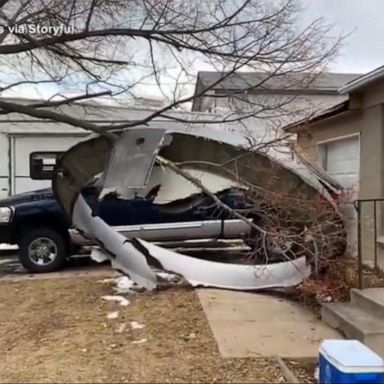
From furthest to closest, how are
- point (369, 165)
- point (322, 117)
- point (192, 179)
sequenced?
1. point (322, 117)
2. point (369, 165)
3. point (192, 179)

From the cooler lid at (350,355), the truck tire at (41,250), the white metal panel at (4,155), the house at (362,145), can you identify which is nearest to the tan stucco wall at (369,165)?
the house at (362,145)

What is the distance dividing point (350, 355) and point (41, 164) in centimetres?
1049

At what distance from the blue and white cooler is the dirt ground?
697 millimetres

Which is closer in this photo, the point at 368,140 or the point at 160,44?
the point at 368,140

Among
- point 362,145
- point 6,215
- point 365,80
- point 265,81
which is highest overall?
point 265,81

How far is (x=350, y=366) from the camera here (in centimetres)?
417

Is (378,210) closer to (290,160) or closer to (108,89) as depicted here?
(290,160)

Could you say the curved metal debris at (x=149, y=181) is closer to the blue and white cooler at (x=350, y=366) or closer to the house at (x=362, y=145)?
the house at (x=362, y=145)

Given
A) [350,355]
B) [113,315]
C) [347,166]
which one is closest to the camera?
[350,355]

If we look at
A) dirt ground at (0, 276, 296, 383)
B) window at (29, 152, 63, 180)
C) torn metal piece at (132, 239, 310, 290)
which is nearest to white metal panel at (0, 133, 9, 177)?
window at (29, 152, 63, 180)

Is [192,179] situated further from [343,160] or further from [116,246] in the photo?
[343,160]

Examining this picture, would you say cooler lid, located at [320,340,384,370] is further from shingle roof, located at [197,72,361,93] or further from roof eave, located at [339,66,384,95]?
shingle roof, located at [197,72,361,93]

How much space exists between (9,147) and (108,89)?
4.52 m

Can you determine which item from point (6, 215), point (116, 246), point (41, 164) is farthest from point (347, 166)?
point (41, 164)
